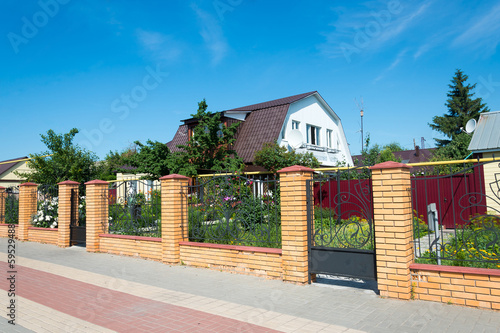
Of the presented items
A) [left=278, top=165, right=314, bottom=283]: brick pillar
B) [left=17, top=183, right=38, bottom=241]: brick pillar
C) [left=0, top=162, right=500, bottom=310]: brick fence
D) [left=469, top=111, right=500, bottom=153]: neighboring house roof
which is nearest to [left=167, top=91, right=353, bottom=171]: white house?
[left=469, top=111, right=500, bottom=153]: neighboring house roof

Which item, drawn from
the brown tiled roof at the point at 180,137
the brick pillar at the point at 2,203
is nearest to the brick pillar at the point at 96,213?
the brick pillar at the point at 2,203

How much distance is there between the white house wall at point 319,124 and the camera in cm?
2116

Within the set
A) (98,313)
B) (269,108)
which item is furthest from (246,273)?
(269,108)

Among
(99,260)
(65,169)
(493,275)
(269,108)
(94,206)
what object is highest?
(269,108)

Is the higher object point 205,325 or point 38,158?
point 38,158

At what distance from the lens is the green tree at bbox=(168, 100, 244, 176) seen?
17.8 m

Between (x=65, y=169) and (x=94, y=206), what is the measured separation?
314 inches

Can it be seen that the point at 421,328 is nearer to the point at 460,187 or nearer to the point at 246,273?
the point at 246,273

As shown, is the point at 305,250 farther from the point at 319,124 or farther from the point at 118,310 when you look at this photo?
the point at 319,124

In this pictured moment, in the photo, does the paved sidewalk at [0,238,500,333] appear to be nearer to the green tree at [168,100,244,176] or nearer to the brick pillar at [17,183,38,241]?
the brick pillar at [17,183,38,241]

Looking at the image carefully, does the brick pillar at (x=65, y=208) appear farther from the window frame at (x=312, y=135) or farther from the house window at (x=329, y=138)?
the house window at (x=329, y=138)

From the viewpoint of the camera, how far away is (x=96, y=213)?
10.3 m

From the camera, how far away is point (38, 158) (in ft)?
55.4

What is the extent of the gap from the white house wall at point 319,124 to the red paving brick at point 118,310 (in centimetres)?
1499
